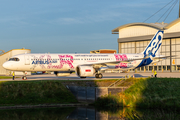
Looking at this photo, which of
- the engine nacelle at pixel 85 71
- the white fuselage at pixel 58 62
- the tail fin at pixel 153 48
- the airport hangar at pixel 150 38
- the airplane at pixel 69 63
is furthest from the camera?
the airport hangar at pixel 150 38

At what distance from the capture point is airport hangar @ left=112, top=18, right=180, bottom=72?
84312 millimetres

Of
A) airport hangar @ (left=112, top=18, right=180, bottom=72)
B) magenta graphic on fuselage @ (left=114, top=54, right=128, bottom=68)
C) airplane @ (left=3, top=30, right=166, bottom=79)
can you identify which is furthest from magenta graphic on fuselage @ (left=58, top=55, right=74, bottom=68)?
airport hangar @ (left=112, top=18, right=180, bottom=72)

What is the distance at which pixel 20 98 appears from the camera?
28.5m

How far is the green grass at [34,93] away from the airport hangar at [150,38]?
5959 centimetres

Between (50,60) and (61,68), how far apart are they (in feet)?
7.77

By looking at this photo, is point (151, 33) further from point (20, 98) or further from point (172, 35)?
point (20, 98)

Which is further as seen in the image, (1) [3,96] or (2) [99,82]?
(2) [99,82]

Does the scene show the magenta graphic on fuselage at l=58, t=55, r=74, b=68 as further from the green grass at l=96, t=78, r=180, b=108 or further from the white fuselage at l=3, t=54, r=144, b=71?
the green grass at l=96, t=78, r=180, b=108

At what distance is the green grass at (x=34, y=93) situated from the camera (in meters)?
28.3

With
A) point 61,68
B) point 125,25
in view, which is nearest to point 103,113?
point 61,68

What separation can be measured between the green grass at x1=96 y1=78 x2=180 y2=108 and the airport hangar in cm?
5302

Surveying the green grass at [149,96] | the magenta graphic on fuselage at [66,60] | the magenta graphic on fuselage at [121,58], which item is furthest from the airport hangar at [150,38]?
the green grass at [149,96]

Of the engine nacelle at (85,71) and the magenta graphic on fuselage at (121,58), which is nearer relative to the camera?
the engine nacelle at (85,71)

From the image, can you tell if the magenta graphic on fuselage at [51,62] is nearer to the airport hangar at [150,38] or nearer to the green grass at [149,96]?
the green grass at [149,96]
